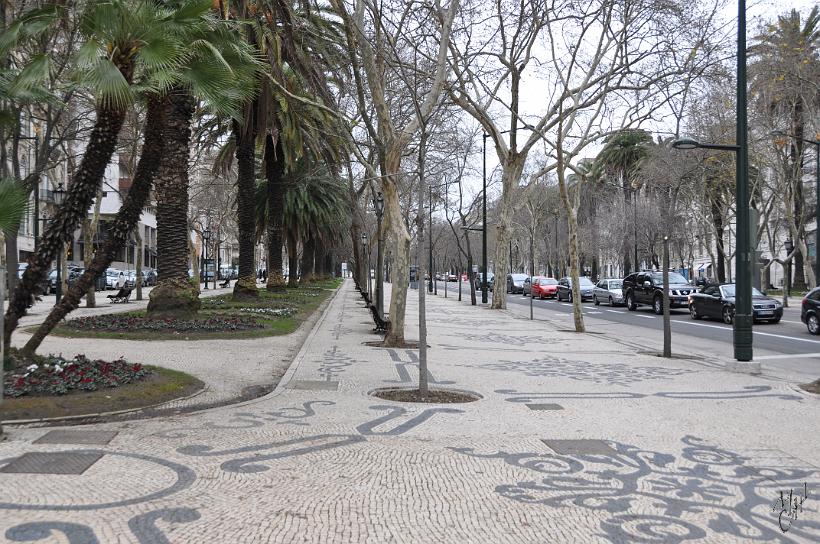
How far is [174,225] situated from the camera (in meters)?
17.0

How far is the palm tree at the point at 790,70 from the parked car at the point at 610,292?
990cm

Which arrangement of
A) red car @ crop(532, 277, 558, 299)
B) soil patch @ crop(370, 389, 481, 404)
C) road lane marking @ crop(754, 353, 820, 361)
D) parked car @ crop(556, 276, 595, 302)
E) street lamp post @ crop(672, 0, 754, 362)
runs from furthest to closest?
red car @ crop(532, 277, 558, 299) → parked car @ crop(556, 276, 595, 302) → road lane marking @ crop(754, 353, 820, 361) → street lamp post @ crop(672, 0, 754, 362) → soil patch @ crop(370, 389, 481, 404)

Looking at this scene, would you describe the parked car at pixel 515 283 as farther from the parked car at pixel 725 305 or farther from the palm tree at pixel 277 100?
the parked car at pixel 725 305

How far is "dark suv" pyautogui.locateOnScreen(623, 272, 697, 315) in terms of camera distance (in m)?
30.3

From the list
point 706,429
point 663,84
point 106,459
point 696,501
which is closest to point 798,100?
point 663,84

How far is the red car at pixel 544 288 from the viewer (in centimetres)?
4775

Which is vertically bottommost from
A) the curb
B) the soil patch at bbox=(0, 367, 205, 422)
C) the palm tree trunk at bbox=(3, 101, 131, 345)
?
the curb

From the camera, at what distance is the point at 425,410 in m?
8.25

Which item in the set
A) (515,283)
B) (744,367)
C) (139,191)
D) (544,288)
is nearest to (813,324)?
(744,367)

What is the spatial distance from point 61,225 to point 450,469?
5.71 m

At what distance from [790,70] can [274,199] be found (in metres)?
19.7

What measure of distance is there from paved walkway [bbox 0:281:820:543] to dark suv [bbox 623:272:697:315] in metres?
21.4

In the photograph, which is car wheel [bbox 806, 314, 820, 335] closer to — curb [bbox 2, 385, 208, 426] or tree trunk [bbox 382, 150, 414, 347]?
tree trunk [bbox 382, 150, 414, 347]

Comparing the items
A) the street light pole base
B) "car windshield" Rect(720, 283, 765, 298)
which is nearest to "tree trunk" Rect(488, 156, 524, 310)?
"car windshield" Rect(720, 283, 765, 298)
